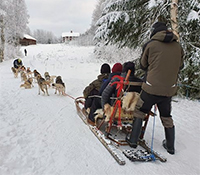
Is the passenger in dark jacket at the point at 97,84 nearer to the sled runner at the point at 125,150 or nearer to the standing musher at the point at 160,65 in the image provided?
the sled runner at the point at 125,150

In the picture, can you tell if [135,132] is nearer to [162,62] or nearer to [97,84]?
[162,62]

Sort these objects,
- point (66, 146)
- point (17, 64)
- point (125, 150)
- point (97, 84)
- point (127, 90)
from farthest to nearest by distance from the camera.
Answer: point (17, 64), point (97, 84), point (66, 146), point (127, 90), point (125, 150)

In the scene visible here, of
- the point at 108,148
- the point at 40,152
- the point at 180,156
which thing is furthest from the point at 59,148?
the point at 180,156

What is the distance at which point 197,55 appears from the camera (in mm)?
5777

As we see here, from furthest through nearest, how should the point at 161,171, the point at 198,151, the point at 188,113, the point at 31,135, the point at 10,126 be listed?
the point at 188,113 < the point at 10,126 < the point at 31,135 < the point at 198,151 < the point at 161,171

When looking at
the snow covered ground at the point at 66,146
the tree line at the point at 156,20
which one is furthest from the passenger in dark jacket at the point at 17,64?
the snow covered ground at the point at 66,146

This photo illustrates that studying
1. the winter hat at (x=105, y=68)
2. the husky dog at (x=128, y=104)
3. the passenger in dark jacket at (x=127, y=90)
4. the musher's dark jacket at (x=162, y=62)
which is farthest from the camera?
the winter hat at (x=105, y=68)

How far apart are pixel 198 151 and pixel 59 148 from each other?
8.16 ft

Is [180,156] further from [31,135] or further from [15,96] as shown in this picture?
[15,96]

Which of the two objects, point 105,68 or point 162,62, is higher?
point 162,62

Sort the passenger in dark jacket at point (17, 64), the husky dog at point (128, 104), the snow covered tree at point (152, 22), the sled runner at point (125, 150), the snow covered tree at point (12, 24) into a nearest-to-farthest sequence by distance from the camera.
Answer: the sled runner at point (125, 150), the husky dog at point (128, 104), the snow covered tree at point (152, 22), the passenger in dark jacket at point (17, 64), the snow covered tree at point (12, 24)

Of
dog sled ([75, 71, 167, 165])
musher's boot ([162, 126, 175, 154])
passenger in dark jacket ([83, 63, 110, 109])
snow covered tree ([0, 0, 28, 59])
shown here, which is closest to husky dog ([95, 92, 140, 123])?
dog sled ([75, 71, 167, 165])

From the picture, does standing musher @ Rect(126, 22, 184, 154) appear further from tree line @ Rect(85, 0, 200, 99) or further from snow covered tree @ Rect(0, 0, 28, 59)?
snow covered tree @ Rect(0, 0, 28, 59)

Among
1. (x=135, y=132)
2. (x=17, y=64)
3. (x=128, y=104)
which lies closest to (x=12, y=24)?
(x=17, y=64)
